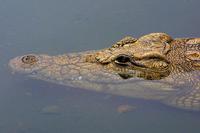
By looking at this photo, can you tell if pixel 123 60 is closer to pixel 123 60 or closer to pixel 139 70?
pixel 123 60

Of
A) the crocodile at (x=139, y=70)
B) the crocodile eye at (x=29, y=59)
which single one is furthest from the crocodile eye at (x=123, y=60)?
the crocodile eye at (x=29, y=59)

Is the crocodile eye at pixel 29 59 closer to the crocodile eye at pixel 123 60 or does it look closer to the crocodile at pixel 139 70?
the crocodile at pixel 139 70

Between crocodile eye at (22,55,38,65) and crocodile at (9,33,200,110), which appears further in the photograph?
crocodile eye at (22,55,38,65)

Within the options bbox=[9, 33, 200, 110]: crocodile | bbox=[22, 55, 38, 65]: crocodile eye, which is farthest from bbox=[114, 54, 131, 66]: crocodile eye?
bbox=[22, 55, 38, 65]: crocodile eye

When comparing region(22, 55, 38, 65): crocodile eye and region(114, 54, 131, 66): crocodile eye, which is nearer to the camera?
region(114, 54, 131, 66): crocodile eye

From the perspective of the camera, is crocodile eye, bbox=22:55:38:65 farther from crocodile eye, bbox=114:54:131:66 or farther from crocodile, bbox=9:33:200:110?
crocodile eye, bbox=114:54:131:66

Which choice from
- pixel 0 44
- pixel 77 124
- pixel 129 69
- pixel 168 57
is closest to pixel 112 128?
pixel 77 124
